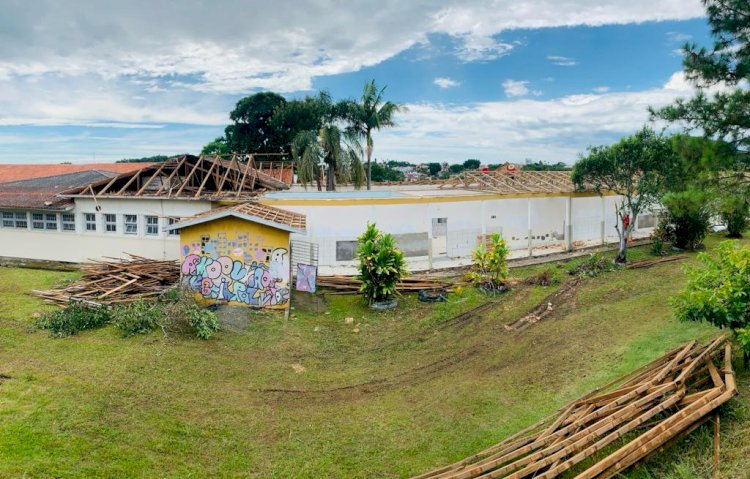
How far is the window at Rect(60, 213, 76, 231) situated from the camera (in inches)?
843

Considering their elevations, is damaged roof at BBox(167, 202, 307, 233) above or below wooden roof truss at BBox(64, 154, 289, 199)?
below

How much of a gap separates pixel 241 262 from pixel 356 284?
14.3 ft

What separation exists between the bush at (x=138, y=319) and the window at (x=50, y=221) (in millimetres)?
10663

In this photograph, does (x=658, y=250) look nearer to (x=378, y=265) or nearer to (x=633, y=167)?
(x=633, y=167)

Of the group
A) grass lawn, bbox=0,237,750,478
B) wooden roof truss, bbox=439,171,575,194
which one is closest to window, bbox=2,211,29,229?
grass lawn, bbox=0,237,750,478

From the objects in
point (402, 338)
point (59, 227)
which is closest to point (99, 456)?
→ point (402, 338)

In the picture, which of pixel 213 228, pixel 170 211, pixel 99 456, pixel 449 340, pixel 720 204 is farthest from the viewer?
pixel 170 211

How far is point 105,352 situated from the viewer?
11750mm

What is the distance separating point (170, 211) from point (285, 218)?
6.54 meters

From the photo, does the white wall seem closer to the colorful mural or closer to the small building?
the small building

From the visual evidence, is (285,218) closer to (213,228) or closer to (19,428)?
(213,228)

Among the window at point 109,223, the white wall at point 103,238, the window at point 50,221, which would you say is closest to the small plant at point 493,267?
the white wall at point 103,238

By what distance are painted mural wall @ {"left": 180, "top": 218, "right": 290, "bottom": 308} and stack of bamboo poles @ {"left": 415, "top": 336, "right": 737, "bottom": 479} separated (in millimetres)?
9569

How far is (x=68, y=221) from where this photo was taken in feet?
70.5
